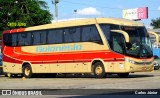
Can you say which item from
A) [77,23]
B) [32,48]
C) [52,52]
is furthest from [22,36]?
[77,23]

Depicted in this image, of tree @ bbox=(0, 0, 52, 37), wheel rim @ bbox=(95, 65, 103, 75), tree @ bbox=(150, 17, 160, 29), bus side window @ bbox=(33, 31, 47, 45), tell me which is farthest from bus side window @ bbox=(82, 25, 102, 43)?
tree @ bbox=(150, 17, 160, 29)

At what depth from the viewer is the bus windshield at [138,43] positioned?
82.8ft

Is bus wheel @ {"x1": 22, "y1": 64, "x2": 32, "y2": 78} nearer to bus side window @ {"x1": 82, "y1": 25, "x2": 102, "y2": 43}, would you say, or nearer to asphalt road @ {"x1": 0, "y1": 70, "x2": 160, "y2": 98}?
bus side window @ {"x1": 82, "y1": 25, "x2": 102, "y2": 43}

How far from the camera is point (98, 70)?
85.9 feet

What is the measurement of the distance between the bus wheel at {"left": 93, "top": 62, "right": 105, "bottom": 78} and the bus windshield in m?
1.99

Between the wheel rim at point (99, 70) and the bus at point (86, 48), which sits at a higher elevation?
the bus at point (86, 48)

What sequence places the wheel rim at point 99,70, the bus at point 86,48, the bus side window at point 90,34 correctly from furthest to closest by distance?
the wheel rim at point 99,70
the bus side window at point 90,34
the bus at point 86,48

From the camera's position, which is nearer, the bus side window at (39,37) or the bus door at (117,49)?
the bus door at (117,49)

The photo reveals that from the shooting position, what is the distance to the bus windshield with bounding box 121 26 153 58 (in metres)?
25.2

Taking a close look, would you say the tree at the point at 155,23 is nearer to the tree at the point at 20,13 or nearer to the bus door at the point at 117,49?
the tree at the point at 20,13

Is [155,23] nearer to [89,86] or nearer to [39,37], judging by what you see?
[39,37]

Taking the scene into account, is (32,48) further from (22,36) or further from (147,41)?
(147,41)

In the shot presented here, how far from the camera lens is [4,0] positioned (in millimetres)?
51219

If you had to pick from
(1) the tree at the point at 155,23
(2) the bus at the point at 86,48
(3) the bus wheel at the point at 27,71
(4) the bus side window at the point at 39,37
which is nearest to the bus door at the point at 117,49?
(2) the bus at the point at 86,48
